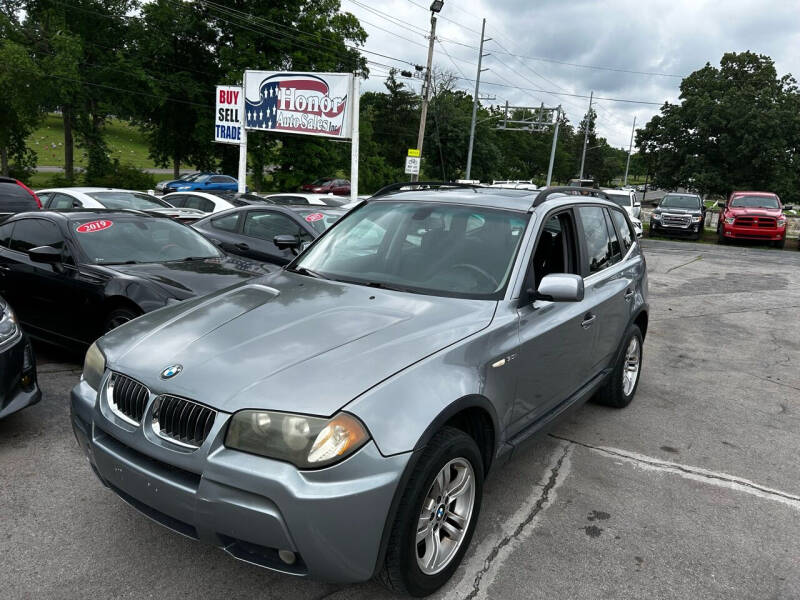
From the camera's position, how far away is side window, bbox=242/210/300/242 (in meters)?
9.07

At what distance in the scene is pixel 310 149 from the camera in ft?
120

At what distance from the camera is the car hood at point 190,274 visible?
534cm

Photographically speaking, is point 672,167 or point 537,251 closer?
point 537,251

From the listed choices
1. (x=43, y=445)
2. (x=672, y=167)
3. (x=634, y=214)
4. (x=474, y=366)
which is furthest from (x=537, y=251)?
(x=672, y=167)

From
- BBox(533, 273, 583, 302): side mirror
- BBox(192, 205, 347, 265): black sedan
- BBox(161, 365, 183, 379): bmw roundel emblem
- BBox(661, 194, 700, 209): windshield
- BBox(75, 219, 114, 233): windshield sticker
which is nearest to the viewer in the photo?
BBox(161, 365, 183, 379): bmw roundel emblem

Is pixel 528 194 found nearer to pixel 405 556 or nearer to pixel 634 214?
pixel 405 556

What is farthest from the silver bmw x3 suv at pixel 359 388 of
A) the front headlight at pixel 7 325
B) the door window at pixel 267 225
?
the door window at pixel 267 225

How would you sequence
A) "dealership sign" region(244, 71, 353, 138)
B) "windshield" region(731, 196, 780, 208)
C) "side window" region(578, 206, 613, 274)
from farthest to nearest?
"windshield" region(731, 196, 780, 208) < "dealership sign" region(244, 71, 353, 138) < "side window" region(578, 206, 613, 274)

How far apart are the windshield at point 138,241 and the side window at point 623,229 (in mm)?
3978

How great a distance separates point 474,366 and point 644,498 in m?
1.68

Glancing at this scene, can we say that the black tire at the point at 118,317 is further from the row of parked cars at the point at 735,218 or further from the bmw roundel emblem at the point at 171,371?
the row of parked cars at the point at 735,218

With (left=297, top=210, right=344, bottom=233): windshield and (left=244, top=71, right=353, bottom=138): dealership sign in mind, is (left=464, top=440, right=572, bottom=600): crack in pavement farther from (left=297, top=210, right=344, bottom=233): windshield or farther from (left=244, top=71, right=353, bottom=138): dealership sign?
(left=244, top=71, right=353, bottom=138): dealership sign

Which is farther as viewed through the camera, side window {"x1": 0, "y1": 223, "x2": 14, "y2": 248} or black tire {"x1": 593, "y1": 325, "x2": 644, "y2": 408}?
side window {"x1": 0, "y1": 223, "x2": 14, "y2": 248}

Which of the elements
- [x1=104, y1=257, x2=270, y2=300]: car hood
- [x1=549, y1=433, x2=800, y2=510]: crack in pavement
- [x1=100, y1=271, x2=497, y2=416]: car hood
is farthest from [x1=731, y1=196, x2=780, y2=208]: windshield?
[x1=100, y1=271, x2=497, y2=416]: car hood
